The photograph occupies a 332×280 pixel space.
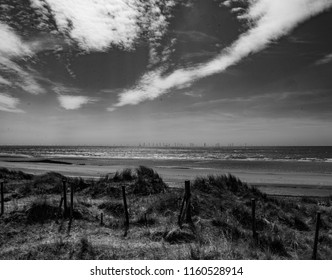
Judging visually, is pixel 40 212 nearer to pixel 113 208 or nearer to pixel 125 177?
pixel 113 208

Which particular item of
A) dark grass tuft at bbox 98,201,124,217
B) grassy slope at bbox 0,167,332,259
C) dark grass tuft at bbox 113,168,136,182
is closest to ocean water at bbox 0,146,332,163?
dark grass tuft at bbox 113,168,136,182

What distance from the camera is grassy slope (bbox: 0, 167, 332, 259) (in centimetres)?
637

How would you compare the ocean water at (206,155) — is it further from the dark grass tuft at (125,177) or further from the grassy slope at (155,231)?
the grassy slope at (155,231)

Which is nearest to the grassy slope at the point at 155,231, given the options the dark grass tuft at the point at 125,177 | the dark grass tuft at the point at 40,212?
the dark grass tuft at the point at 40,212

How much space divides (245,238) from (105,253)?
161 inches

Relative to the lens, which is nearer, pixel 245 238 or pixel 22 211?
pixel 245 238

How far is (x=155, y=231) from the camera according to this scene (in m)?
8.03

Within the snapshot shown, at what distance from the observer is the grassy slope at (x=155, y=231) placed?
251 inches

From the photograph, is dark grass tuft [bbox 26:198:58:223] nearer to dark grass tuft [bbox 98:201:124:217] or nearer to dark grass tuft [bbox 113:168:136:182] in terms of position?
dark grass tuft [bbox 98:201:124:217]

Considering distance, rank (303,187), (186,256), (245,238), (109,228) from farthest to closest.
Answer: (303,187) < (109,228) < (245,238) < (186,256)

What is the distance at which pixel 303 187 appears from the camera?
2372 centimetres

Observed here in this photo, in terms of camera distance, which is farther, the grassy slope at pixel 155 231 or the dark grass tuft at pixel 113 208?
the dark grass tuft at pixel 113 208
